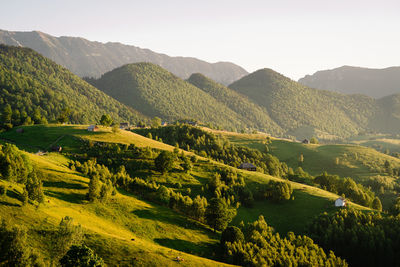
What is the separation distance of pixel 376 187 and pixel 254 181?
112m

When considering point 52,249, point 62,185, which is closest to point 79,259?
point 52,249

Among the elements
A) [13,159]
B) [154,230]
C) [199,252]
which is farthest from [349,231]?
[13,159]

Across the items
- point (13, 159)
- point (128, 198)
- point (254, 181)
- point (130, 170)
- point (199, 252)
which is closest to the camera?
point (13, 159)

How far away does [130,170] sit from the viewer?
115500mm

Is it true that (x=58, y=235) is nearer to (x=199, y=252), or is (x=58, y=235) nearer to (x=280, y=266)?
(x=199, y=252)

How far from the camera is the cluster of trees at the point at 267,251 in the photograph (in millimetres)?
65250

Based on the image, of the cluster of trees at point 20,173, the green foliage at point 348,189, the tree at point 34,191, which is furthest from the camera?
the green foliage at point 348,189

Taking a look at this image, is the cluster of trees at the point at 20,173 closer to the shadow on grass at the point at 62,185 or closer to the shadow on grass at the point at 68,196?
the shadow on grass at the point at 62,185

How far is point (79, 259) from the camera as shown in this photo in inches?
1550

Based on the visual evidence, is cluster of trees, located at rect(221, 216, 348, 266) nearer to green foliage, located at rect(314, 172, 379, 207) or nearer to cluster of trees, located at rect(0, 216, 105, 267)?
cluster of trees, located at rect(0, 216, 105, 267)

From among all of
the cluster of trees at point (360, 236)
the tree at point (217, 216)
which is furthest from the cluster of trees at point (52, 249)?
the cluster of trees at point (360, 236)

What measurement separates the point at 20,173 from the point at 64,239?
2929cm

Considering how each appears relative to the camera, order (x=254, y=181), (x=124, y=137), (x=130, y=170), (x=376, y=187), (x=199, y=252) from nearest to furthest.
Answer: (x=199, y=252) < (x=130, y=170) < (x=254, y=181) < (x=124, y=137) < (x=376, y=187)

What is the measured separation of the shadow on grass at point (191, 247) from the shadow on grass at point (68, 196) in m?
23.6
